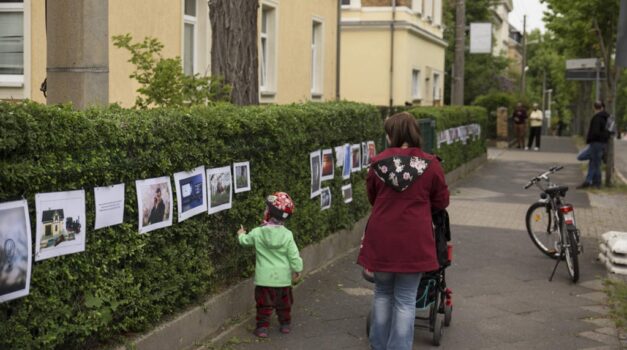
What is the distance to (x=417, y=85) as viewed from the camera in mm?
32250

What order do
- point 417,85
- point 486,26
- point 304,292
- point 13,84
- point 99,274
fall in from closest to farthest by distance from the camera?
point 99,274
point 304,292
point 13,84
point 486,26
point 417,85

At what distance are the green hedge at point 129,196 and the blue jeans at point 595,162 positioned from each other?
10910 mm

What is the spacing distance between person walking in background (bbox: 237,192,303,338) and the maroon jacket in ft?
3.23

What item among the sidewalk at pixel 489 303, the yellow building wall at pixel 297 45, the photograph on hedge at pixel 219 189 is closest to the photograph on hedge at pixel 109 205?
the photograph on hedge at pixel 219 189

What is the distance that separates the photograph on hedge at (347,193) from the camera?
9.76 m

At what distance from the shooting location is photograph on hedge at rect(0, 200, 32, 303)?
4.04 metres

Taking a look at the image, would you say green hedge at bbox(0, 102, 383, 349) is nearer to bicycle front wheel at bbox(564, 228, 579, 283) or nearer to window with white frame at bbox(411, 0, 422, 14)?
bicycle front wheel at bbox(564, 228, 579, 283)

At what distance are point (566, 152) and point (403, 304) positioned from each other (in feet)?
94.9

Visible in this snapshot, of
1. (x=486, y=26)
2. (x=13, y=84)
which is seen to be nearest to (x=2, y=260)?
(x=13, y=84)

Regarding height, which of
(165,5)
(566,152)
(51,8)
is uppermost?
(165,5)

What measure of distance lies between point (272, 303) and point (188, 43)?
8680 millimetres

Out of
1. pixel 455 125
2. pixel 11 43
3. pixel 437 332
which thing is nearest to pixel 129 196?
pixel 437 332

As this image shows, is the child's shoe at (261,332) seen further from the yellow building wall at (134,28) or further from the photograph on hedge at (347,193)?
the yellow building wall at (134,28)

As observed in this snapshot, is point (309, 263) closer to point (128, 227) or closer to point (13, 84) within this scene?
point (128, 227)
